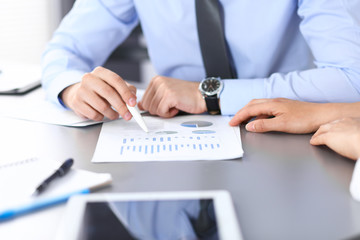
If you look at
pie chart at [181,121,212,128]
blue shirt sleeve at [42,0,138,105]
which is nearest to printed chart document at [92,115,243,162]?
pie chart at [181,121,212,128]

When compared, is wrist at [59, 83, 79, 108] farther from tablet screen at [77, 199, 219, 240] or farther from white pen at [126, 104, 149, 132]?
tablet screen at [77, 199, 219, 240]

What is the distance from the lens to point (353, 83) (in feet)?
3.36

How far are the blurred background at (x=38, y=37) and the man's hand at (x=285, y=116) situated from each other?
92.1 inches

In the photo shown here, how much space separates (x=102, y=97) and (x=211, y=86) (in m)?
0.27

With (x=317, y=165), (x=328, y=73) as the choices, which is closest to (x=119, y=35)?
(x=328, y=73)

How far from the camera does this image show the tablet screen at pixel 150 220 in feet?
1.49

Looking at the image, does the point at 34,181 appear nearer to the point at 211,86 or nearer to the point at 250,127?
the point at 250,127

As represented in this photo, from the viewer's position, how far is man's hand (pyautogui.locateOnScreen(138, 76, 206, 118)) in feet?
3.28

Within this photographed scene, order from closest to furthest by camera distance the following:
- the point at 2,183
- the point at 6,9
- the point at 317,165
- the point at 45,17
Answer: the point at 2,183 < the point at 317,165 < the point at 6,9 < the point at 45,17

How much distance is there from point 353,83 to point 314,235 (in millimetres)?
625

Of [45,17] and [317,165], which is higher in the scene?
[317,165]

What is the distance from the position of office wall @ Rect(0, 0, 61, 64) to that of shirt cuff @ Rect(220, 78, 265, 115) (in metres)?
2.27

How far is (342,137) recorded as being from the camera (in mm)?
754

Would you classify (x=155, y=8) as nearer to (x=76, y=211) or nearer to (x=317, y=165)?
(x=317, y=165)
